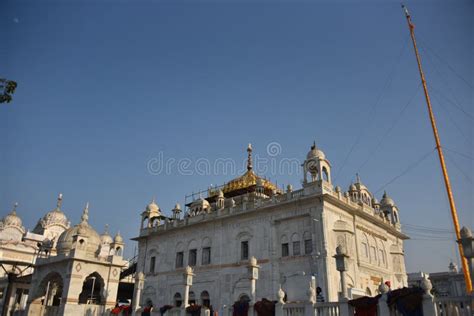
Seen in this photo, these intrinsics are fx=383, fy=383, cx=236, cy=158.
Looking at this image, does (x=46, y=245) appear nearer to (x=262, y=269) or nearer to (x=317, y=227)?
(x=262, y=269)

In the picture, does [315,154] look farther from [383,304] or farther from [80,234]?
[80,234]

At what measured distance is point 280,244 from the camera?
2636 centimetres

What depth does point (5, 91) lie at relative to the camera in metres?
11.0

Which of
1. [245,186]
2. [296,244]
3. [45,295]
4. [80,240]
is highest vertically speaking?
[245,186]

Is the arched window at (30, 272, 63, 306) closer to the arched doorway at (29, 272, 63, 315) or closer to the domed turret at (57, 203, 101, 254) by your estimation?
the arched doorway at (29, 272, 63, 315)

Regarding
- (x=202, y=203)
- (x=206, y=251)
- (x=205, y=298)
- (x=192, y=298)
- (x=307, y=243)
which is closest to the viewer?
(x=307, y=243)

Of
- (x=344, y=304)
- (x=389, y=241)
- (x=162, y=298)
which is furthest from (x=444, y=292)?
(x=344, y=304)

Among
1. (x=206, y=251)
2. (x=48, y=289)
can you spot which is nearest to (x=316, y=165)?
(x=206, y=251)

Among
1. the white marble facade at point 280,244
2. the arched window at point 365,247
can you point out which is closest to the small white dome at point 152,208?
the white marble facade at point 280,244

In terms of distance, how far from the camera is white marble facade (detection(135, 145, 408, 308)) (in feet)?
81.0

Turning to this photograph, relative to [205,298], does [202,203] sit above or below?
above

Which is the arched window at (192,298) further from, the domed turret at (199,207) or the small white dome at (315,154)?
the small white dome at (315,154)

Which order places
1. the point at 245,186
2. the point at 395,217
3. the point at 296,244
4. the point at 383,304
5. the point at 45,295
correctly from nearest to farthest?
the point at 383,304, the point at 296,244, the point at 45,295, the point at 395,217, the point at 245,186

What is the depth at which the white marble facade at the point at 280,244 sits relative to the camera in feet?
81.0
